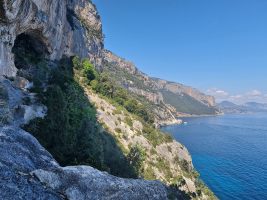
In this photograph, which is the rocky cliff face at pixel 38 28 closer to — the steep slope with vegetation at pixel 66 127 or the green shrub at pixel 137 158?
the steep slope with vegetation at pixel 66 127

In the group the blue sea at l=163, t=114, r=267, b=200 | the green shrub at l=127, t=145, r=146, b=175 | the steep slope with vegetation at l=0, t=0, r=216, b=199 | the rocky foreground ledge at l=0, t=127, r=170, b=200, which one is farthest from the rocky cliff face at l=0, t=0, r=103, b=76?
the blue sea at l=163, t=114, r=267, b=200

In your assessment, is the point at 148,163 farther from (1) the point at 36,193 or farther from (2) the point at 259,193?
(1) the point at 36,193

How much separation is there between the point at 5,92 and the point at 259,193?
58060 millimetres

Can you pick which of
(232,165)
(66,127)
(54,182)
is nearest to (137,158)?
(66,127)

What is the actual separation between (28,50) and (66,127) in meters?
15.5

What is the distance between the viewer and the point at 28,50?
128ft

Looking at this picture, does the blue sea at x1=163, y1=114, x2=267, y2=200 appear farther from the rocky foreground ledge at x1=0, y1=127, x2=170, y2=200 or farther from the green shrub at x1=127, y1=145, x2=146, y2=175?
the rocky foreground ledge at x1=0, y1=127, x2=170, y2=200

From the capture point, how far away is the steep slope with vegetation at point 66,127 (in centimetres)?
895

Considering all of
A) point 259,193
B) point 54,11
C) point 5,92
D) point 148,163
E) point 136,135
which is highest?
point 54,11

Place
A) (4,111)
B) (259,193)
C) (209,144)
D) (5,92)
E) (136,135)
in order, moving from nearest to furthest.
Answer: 1. (4,111)
2. (5,92)
3. (136,135)
4. (259,193)
5. (209,144)

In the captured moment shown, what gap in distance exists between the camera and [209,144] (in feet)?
411

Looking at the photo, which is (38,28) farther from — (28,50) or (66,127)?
(66,127)

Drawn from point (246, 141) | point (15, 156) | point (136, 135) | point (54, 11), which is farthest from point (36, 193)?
point (246, 141)

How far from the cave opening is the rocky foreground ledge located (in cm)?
→ 2577
